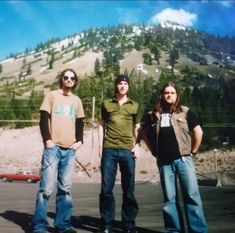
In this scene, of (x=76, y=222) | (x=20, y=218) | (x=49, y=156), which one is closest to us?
(x=49, y=156)

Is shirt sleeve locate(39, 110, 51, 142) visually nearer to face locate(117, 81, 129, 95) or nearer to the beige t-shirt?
the beige t-shirt

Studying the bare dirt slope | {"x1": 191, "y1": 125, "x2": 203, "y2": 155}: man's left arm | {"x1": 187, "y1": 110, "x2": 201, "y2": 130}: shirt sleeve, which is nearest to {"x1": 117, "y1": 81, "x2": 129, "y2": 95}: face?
{"x1": 187, "y1": 110, "x2": 201, "y2": 130}: shirt sleeve

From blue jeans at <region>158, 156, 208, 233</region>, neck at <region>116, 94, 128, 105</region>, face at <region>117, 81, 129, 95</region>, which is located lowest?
blue jeans at <region>158, 156, 208, 233</region>

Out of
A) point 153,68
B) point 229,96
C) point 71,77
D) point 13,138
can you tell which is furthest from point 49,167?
point 153,68

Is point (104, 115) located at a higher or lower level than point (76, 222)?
higher

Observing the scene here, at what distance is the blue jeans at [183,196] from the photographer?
3.79 meters

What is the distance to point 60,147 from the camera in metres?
4.25

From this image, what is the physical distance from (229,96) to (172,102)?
163ft

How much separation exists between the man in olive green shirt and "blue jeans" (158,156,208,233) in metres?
0.41

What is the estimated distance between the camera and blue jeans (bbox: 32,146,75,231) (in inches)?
162

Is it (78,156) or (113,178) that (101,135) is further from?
(78,156)

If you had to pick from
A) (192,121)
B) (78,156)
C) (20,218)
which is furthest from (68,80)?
(78,156)

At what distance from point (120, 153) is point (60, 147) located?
0.55 meters

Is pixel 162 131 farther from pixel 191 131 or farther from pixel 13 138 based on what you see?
pixel 13 138
